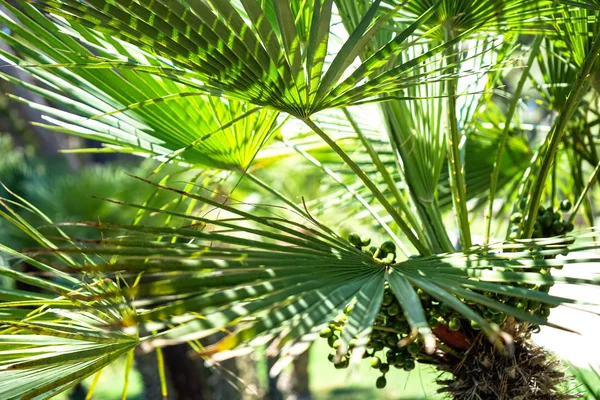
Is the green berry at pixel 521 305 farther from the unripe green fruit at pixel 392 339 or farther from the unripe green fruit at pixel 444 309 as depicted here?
the unripe green fruit at pixel 392 339

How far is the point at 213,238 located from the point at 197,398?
376 centimetres

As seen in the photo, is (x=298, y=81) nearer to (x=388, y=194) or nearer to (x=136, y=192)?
(x=388, y=194)

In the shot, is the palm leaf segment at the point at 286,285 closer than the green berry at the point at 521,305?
Yes

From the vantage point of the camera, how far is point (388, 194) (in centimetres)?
169

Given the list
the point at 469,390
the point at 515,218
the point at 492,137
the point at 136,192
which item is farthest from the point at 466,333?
the point at 136,192

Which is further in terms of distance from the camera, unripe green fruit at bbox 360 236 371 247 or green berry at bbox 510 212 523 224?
green berry at bbox 510 212 523 224

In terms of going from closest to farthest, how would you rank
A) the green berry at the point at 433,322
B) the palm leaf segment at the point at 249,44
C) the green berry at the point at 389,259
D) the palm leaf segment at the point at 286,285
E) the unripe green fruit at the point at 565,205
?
1. the palm leaf segment at the point at 286,285
2. the palm leaf segment at the point at 249,44
3. the green berry at the point at 389,259
4. the green berry at the point at 433,322
5. the unripe green fruit at the point at 565,205

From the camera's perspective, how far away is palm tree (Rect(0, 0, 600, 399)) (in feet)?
2.29

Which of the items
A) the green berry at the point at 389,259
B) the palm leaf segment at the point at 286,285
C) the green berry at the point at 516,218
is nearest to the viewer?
the palm leaf segment at the point at 286,285

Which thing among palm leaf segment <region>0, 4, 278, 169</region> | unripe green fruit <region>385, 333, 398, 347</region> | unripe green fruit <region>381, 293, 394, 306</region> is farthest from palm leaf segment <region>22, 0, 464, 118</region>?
unripe green fruit <region>385, 333, 398, 347</region>

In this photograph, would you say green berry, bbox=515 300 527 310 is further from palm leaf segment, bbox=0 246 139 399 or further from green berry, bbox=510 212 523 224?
palm leaf segment, bbox=0 246 139 399

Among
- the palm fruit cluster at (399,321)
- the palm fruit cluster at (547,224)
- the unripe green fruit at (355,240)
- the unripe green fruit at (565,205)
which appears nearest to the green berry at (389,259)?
the palm fruit cluster at (399,321)

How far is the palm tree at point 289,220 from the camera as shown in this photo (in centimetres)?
70

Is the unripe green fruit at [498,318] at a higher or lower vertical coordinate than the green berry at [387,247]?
lower
